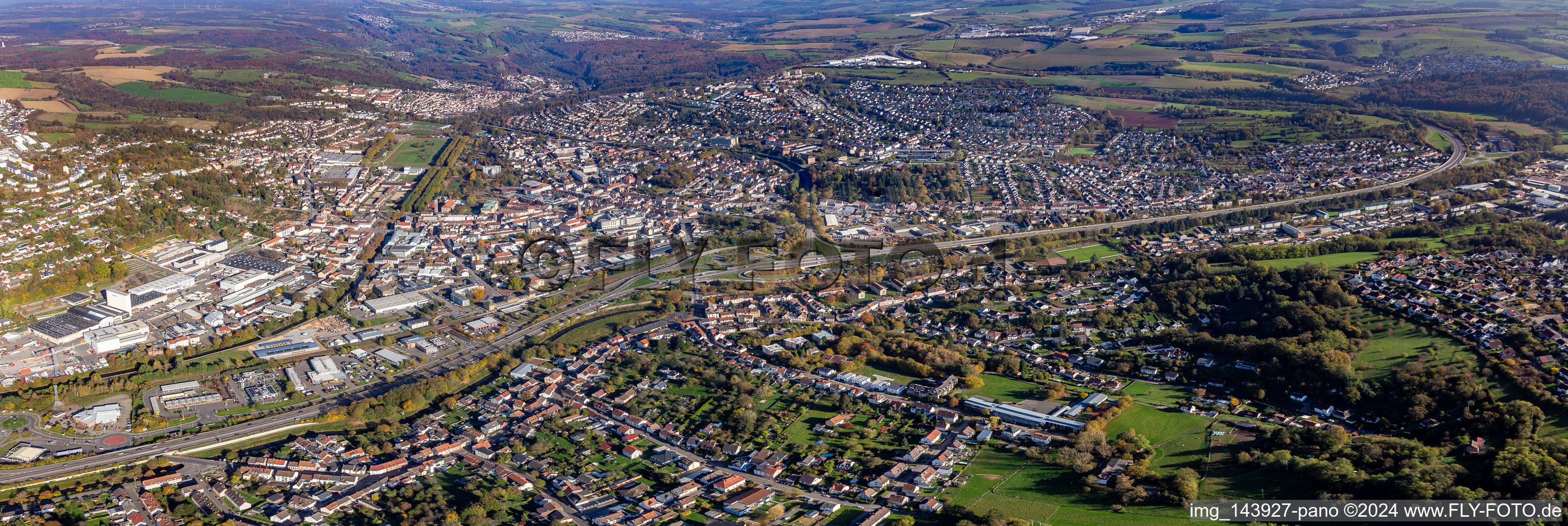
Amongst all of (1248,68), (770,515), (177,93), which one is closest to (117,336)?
(770,515)

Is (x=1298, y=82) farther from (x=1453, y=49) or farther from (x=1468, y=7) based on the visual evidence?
(x=1468, y=7)

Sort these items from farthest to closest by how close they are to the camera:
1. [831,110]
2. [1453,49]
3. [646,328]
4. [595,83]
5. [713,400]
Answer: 1. [595,83]
2. [1453,49]
3. [831,110]
4. [646,328]
5. [713,400]

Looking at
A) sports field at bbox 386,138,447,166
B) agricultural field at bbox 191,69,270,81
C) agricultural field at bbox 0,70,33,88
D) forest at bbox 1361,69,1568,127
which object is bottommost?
sports field at bbox 386,138,447,166

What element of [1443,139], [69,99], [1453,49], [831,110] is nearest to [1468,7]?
[1453,49]

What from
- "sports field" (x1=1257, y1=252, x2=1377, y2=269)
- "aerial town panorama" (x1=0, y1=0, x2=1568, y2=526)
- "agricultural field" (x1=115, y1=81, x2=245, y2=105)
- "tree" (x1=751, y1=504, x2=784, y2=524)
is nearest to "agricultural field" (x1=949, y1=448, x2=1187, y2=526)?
"aerial town panorama" (x1=0, y1=0, x2=1568, y2=526)

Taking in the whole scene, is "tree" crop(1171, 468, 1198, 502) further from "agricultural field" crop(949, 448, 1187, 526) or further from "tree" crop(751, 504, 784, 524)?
"tree" crop(751, 504, 784, 524)

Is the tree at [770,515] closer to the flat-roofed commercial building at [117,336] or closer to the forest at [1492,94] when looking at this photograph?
→ the flat-roofed commercial building at [117,336]
